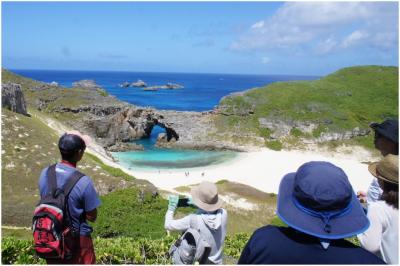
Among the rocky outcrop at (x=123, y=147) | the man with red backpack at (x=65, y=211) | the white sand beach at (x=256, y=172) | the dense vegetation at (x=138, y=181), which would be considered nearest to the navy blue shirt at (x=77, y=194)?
the man with red backpack at (x=65, y=211)

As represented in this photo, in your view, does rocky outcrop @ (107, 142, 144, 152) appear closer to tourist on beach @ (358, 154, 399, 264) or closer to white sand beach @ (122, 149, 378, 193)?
white sand beach @ (122, 149, 378, 193)

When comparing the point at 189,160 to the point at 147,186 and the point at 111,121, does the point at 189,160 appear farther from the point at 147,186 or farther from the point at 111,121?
the point at 147,186

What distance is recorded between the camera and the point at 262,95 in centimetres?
7394

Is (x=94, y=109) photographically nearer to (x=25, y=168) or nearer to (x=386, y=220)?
(x=25, y=168)

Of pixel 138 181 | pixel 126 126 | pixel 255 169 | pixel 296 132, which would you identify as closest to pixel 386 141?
pixel 138 181

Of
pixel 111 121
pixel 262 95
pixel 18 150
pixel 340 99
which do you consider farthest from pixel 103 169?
pixel 340 99

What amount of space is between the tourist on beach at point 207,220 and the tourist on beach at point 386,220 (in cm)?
206

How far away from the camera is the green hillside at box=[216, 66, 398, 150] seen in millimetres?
65312

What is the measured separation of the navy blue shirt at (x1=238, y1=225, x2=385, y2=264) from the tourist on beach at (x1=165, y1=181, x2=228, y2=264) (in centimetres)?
231

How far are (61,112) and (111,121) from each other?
825 cm

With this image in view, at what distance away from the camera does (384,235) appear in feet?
14.3

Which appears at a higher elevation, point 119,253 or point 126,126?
point 119,253

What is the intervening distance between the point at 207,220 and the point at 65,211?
1940mm

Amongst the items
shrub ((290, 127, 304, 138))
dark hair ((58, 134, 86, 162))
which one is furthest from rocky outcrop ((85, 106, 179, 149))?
dark hair ((58, 134, 86, 162))
